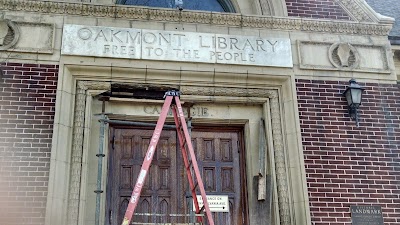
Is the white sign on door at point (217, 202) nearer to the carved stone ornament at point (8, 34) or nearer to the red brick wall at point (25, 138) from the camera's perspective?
the red brick wall at point (25, 138)

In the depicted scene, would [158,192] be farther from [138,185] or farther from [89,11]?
[89,11]

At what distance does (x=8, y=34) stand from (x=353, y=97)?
5697mm

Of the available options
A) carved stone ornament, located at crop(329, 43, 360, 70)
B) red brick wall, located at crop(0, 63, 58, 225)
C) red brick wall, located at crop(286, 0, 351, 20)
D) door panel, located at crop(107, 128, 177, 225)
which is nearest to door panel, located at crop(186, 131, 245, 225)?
door panel, located at crop(107, 128, 177, 225)

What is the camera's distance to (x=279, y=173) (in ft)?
26.0

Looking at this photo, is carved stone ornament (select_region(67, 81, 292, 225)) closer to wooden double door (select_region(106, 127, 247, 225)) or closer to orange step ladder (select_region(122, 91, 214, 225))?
wooden double door (select_region(106, 127, 247, 225))

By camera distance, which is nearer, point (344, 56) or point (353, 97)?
point (353, 97)

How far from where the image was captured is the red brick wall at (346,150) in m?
7.84

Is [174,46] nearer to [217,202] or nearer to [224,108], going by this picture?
[224,108]

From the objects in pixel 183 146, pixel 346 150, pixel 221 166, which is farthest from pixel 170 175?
pixel 346 150

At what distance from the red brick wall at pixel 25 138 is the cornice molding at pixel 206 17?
1029 mm

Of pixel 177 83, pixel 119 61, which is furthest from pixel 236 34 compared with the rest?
pixel 119 61

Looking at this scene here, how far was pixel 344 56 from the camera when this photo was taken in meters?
8.72

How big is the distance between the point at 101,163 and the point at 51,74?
1.63 m

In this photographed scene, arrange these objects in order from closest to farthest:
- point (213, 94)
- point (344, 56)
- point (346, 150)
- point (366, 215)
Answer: point (366, 215), point (346, 150), point (213, 94), point (344, 56)
